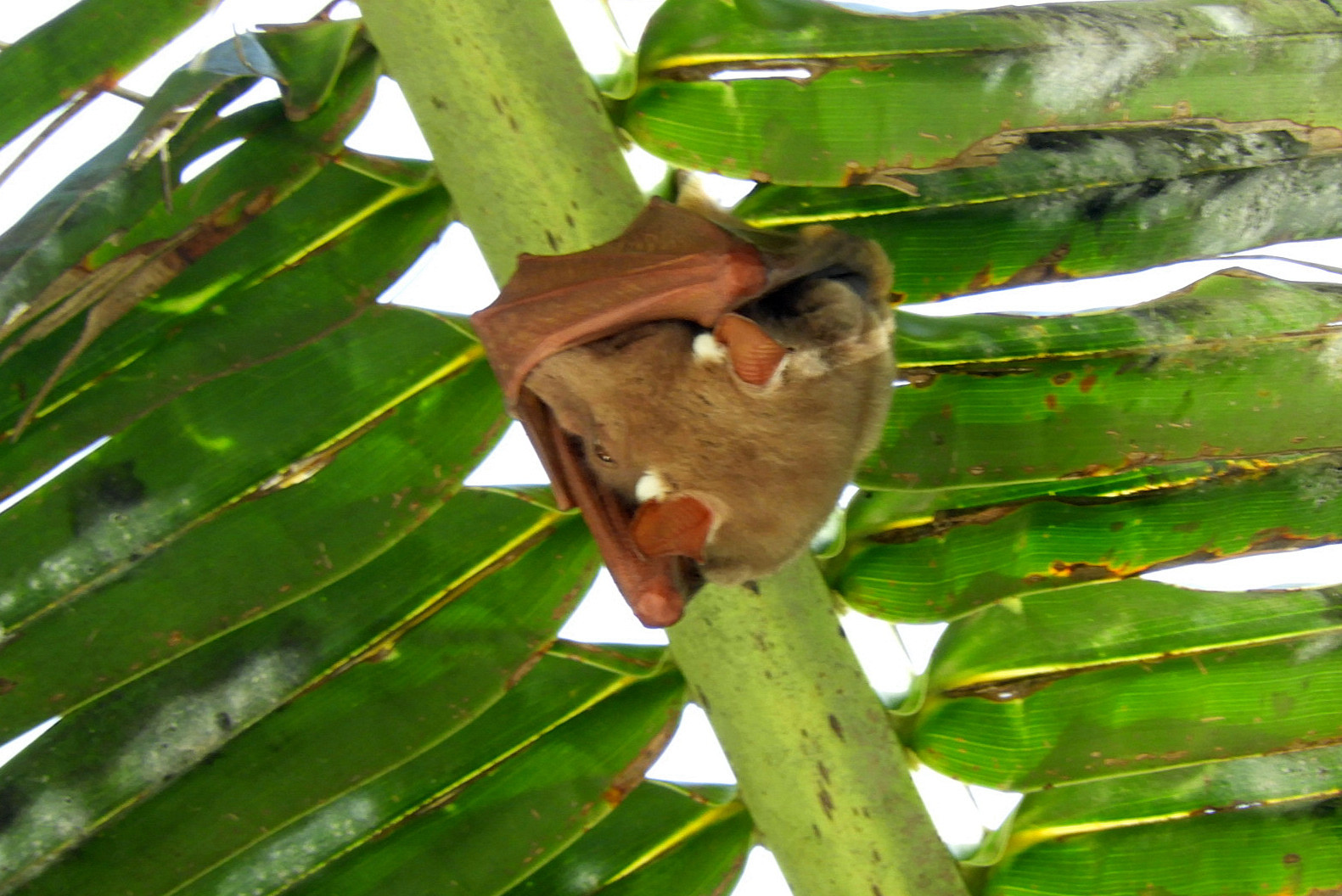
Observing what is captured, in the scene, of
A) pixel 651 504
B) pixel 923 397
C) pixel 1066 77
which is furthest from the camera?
pixel 923 397

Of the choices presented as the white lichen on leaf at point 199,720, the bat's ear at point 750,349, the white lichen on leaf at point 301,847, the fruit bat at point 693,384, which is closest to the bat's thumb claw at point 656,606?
the fruit bat at point 693,384

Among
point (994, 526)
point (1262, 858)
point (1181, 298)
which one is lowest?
point (1262, 858)

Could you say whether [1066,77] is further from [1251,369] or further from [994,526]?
[994,526]

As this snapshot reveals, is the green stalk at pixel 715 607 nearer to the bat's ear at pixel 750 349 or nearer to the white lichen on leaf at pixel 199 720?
the bat's ear at pixel 750 349

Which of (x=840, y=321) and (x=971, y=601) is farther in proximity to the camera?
(x=971, y=601)

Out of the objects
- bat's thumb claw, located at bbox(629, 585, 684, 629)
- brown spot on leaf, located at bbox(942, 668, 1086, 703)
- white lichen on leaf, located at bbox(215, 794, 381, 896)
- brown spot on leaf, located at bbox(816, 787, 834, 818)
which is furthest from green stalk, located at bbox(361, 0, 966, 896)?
white lichen on leaf, located at bbox(215, 794, 381, 896)

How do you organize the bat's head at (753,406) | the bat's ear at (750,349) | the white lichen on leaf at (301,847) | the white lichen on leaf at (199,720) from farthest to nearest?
1. the white lichen on leaf at (301,847)
2. the white lichen on leaf at (199,720)
3. the bat's head at (753,406)
4. the bat's ear at (750,349)

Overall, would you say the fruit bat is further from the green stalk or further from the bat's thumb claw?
the green stalk

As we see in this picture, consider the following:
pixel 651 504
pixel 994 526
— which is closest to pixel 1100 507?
pixel 994 526
